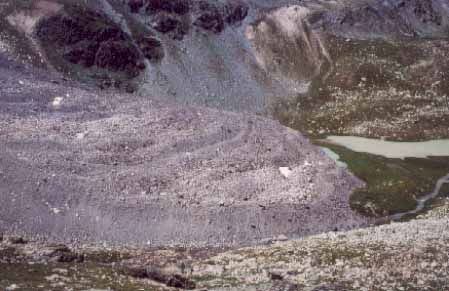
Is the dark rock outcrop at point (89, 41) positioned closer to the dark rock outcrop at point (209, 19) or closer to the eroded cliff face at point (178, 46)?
the eroded cliff face at point (178, 46)

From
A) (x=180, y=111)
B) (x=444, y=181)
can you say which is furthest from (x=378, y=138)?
(x=180, y=111)

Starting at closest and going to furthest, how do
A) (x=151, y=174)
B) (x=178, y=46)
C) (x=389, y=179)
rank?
(x=151, y=174)
(x=389, y=179)
(x=178, y=46)

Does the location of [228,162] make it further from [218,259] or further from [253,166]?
[218,259]

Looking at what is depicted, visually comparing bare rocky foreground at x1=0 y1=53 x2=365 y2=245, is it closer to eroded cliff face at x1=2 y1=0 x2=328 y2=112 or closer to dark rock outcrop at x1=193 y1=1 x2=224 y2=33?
eroded cliff face at x1=2 y1=0 x2=328 y2=112

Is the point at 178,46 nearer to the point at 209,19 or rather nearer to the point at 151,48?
the point at 151,48

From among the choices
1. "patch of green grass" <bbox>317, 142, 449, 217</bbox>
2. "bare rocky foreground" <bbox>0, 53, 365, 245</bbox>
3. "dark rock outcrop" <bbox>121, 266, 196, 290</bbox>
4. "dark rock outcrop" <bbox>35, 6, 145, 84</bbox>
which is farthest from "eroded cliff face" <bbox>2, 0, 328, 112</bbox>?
"dark rock outcrop" <bbox>121, 266, 196, 290</bbox>

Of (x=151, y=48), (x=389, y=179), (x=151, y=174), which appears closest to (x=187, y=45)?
(x=151, y=48)

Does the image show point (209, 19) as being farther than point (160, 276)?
Yes
